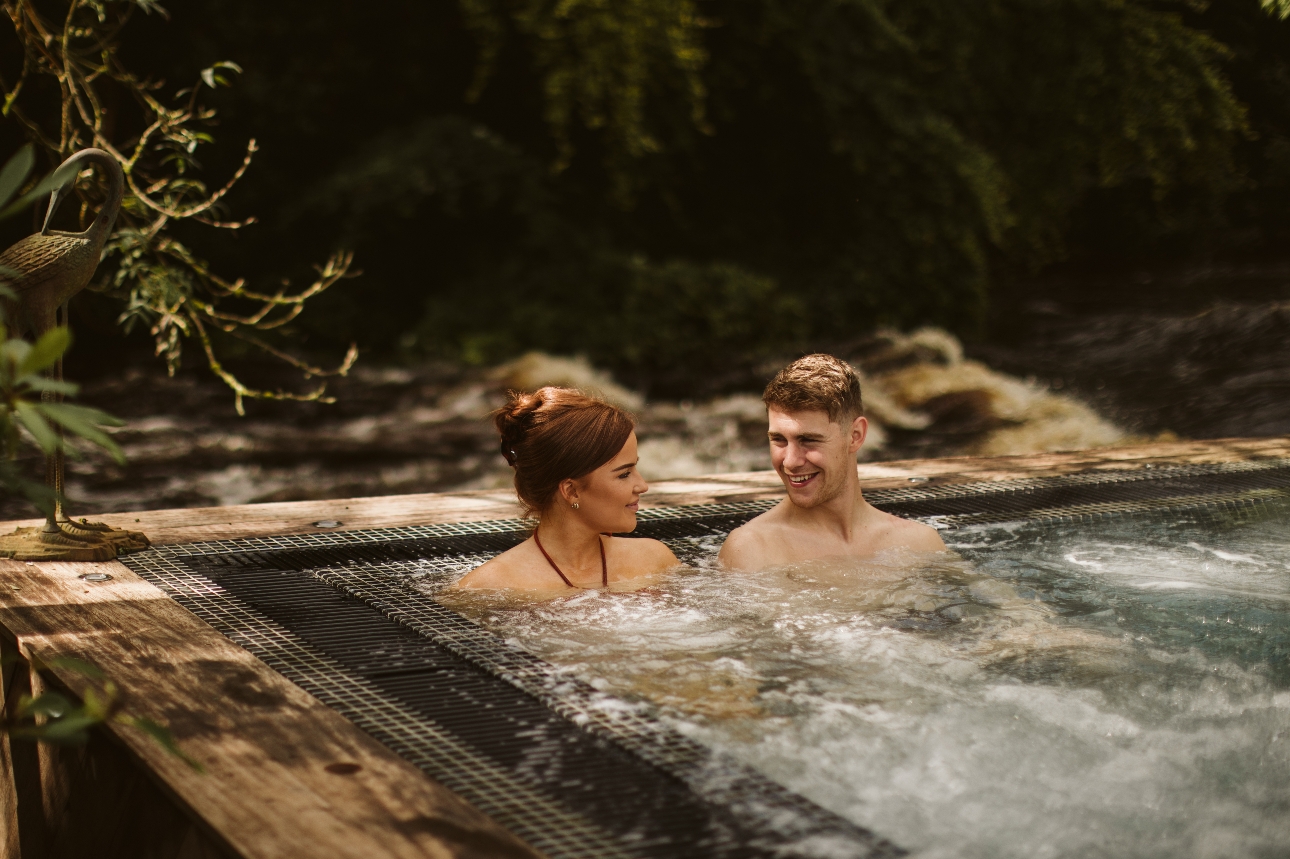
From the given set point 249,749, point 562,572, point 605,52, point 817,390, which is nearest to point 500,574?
point 562,572

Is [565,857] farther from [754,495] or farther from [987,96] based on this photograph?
[987,96]

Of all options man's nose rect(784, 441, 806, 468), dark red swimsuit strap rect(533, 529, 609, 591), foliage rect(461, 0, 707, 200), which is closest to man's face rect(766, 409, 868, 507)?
man's nose rect(784, 441, 806, 468)

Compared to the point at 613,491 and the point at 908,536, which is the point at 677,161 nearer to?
the point at 908,536

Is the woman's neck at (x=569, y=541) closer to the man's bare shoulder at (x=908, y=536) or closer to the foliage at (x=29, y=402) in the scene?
the man's bare shoulder at (x=908, y=536)

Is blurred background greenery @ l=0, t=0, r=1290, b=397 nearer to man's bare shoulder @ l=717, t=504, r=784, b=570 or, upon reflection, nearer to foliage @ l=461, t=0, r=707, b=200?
foliage @ l=461, t=0, r=707, b=200

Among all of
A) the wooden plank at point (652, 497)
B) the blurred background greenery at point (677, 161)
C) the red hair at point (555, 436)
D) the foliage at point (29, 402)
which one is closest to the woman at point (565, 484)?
the red hair at point (555, 436)

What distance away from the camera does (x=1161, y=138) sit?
27.9ft

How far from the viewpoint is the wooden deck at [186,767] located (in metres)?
1.62

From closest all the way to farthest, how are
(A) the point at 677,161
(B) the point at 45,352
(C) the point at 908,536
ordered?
(B) the point at 45,352 → (C) the point at 908,536 → (A) the point at 677,161

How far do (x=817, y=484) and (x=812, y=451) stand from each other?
0.10 metres

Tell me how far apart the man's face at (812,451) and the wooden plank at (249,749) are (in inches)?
52.2

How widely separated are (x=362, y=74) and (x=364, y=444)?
3253 millimetres

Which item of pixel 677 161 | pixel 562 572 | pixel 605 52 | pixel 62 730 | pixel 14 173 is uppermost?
pixel 605 52

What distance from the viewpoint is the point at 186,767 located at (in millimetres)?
1827
